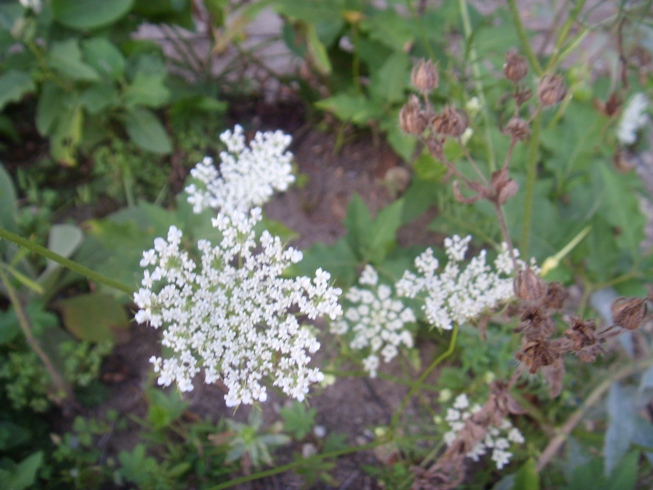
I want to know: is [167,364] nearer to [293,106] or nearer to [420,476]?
[420,476]

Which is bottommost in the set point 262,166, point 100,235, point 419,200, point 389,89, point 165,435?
point 165,435

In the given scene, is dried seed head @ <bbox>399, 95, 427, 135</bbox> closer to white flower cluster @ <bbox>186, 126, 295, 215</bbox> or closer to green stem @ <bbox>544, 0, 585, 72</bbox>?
white flower cluster @ <bbox>186, 126, 295, 215</bbox>

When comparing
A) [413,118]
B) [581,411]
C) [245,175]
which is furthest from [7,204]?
[581,411]

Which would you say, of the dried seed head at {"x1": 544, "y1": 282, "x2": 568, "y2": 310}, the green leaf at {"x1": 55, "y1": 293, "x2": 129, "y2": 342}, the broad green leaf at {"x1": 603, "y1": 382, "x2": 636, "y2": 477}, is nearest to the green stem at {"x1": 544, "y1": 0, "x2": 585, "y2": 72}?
the dried seed head at {"x1": 544, "y1": 282, "x2": 568, "y2": 310}

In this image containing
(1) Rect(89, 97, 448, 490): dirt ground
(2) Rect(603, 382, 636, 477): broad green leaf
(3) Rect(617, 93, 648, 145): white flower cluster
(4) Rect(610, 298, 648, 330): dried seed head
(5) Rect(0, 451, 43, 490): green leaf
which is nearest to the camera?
(4) Rect(610, 298, 648, 330): dried seed head

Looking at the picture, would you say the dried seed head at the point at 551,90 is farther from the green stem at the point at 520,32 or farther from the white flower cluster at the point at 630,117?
the white flower cluster at the point at 630,117

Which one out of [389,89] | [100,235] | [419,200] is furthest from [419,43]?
[100,235]
